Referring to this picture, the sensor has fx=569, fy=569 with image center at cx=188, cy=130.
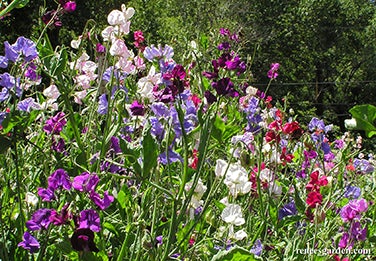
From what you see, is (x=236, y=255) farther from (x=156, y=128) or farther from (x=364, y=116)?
(x=364, y=116)

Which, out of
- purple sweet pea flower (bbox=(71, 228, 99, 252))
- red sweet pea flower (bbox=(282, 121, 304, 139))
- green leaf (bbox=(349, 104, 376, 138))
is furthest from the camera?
red sweet pea flower (bbox=(282, 121, 304, 139))

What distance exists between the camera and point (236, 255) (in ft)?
2.59

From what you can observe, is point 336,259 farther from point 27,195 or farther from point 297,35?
point 297,35

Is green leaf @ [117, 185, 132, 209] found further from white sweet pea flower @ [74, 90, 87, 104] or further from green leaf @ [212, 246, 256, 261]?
white sweet pea flower @ [74, 90, 87, 104]

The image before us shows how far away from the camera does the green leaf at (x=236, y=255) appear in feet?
2.57

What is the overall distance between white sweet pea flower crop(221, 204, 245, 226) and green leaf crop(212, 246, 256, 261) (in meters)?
0.22

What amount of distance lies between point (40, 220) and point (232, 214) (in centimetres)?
36

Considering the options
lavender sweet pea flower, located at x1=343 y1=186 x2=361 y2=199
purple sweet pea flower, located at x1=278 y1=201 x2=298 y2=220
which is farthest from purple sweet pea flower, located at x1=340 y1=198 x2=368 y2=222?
lavender sweet pea flower, located at x1=343 y1=186 x2=361 y2=199

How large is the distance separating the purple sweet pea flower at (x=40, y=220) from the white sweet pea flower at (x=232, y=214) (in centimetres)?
33

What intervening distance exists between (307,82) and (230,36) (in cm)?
1602

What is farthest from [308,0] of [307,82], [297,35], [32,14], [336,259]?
[336,259]

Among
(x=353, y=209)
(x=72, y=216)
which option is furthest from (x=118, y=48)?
(x=353, y=209)

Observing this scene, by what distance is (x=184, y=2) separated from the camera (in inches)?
546

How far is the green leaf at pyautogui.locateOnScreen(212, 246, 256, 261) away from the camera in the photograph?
782mm
